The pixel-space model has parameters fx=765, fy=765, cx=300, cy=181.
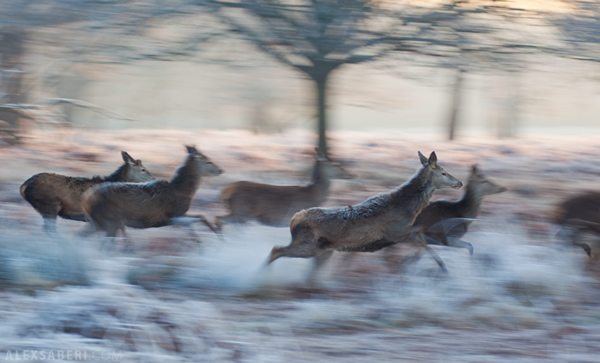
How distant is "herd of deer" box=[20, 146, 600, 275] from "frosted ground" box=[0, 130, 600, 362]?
0.30 meters

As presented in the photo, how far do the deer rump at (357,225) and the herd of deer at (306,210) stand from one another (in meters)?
0.01

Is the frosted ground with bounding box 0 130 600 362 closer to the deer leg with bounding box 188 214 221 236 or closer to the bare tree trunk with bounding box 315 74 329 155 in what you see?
the deer leg with bounding box 188 214 221 236

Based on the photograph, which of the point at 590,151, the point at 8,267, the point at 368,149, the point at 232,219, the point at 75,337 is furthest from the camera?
the point at 590,151

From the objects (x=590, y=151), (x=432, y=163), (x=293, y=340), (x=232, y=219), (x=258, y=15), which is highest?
(x=258, y=15)

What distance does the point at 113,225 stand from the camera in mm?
8875

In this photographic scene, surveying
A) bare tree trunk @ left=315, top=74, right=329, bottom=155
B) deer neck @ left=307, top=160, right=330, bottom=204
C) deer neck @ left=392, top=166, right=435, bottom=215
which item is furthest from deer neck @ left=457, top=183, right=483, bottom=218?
bare tree trunk @ left=315, top=74, right=329, bottom=155

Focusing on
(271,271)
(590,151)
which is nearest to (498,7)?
(271,271)

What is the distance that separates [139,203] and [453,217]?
3.71 meters

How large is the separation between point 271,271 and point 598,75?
9665mm

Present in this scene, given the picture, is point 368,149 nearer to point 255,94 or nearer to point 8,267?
point 255,94

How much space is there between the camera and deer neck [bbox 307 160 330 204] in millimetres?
10953

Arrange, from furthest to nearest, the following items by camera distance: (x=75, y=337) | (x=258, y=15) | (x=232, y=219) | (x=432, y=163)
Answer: (x=258, y=15)
(x=232, y=219)
(x=432, y=163)
(x=75, y=337)

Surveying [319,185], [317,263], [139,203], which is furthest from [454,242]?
[139,203]

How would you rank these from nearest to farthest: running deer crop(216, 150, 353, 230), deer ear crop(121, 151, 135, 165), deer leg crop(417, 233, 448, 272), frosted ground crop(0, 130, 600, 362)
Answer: frosted ground crop(0, 130, 600, 362) → deer leg crop(417, 233, 448, 272) → deer ear crop(121, 151, 135, 165) → running deer crop(216, 150, 353, 230)
